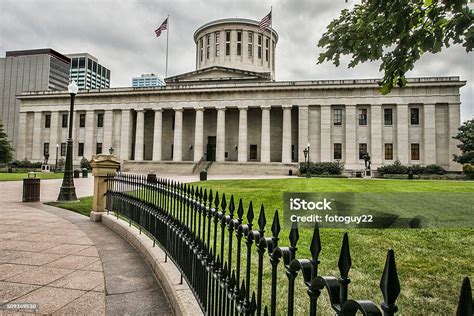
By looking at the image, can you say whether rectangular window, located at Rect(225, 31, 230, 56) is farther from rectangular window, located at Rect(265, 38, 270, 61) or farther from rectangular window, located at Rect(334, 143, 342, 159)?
rectangular window, located at Rect(334, 143, 342, 159)

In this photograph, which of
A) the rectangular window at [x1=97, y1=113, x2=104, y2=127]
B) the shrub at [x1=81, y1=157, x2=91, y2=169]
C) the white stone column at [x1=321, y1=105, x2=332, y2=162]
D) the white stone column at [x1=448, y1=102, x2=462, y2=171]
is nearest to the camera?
the white stone column at [x1=448, y1=102, x2=462, y2=171]

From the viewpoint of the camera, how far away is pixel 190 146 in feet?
182

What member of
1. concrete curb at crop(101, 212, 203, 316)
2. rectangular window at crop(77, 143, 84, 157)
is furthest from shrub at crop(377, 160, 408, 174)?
rectangular window at crop(77, 143, 84, 157)

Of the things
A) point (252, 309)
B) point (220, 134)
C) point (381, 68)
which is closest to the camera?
point (252, 309)

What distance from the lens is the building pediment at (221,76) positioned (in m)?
54.9

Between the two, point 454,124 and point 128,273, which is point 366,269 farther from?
point 454,124

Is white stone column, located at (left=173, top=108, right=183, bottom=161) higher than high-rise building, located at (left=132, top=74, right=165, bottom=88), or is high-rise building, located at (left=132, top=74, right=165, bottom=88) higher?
high-rise building, located at (left=132, top=74, right=165, bottom=88)

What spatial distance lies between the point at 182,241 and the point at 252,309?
2143 millimetres

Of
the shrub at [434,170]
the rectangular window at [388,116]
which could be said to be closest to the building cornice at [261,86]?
the rectangular window at [388,116]

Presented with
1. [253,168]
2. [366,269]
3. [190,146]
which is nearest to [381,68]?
[366,269]

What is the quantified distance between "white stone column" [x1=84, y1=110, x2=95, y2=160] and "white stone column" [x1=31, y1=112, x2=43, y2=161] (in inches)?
372

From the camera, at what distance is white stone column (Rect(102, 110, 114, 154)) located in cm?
5422

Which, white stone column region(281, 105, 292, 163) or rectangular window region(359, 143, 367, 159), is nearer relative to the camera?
rectangular window region(359, 143, 367, 159)

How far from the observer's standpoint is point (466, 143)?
39656 mm
